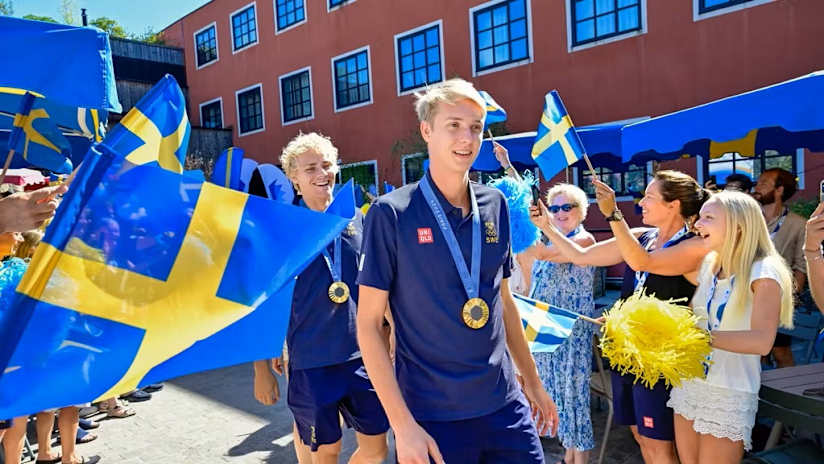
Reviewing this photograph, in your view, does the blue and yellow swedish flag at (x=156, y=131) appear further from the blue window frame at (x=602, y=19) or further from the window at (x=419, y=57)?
the window at (x=419, y=57)

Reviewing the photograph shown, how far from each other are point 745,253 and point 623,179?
412 inches

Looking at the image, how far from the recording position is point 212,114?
23.0 meters

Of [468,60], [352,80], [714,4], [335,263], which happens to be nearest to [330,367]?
[335,263]

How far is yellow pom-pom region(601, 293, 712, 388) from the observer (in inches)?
98.8

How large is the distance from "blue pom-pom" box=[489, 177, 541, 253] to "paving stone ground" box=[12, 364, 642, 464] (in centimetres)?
163

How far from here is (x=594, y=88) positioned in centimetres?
1220

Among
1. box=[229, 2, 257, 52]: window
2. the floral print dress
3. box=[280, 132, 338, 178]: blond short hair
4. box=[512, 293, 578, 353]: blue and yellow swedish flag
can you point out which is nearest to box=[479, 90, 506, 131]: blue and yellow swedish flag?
the floral print dress

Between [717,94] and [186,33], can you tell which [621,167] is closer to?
[717,94]

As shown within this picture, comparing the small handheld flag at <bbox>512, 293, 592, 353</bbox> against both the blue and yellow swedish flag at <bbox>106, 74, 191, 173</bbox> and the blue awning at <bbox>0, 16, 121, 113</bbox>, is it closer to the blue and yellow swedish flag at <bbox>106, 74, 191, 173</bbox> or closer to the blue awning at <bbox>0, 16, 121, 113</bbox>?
the blue and yellow swedish flag at <bbox>106, 74, 191, 173</bbox>

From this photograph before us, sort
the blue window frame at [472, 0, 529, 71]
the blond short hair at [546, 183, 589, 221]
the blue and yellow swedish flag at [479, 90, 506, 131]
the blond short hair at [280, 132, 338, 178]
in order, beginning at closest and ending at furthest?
the blond short hair at [280, 132, 338, 178] → the blond short hair at [546, 183, 589, 221] → the blue and yellow swedish flag at [479, 90, 506, 131] → the blue window frame at [472, 0, 529, 71]

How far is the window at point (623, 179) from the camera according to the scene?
1211cm

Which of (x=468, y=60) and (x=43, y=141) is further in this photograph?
(x=468, y=60)

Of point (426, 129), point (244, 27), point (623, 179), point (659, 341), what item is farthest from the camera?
point (244, 27)

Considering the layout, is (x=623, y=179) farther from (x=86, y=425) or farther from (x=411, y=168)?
(x=86, y=425)
